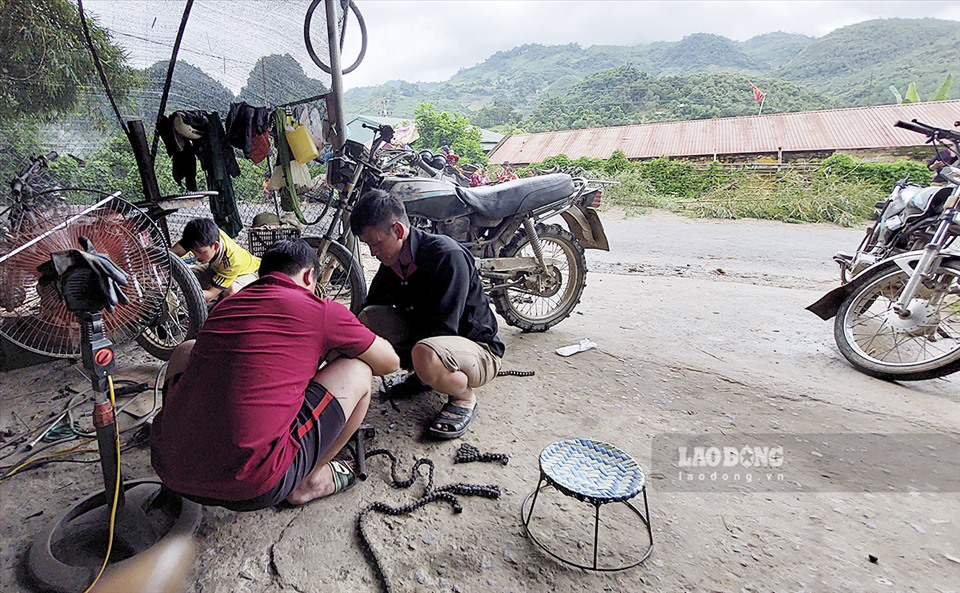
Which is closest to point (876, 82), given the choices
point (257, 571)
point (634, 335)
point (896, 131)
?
point (896, 131)

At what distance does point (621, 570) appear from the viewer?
1.43 meters

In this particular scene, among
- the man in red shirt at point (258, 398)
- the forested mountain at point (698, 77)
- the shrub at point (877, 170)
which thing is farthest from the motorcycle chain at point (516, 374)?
the shrub at point (877, 170)

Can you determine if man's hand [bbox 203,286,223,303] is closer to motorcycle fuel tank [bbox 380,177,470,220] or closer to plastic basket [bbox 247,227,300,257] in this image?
plastic basket [bbox 247,227,300,257]

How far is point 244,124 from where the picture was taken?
3551mm

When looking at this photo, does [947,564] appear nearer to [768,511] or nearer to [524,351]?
[768,511]

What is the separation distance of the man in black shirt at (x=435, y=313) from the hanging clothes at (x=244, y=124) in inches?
78.5

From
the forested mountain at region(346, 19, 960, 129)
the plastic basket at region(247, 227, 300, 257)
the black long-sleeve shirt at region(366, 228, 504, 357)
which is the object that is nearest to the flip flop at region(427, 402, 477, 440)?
the black long-sleeve shirt at region(366, 228, 504, 357)

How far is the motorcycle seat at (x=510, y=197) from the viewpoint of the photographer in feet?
10.2

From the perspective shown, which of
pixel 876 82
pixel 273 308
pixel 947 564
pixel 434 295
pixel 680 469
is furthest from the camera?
pixel 876 82

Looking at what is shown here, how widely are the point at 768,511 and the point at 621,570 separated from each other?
66 cm

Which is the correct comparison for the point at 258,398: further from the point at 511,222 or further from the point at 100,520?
the point at 511,222

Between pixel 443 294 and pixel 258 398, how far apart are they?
0.98 meters

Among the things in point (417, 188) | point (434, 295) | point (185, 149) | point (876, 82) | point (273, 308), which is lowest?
point (434, 295)

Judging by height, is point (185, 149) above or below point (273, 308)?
above
